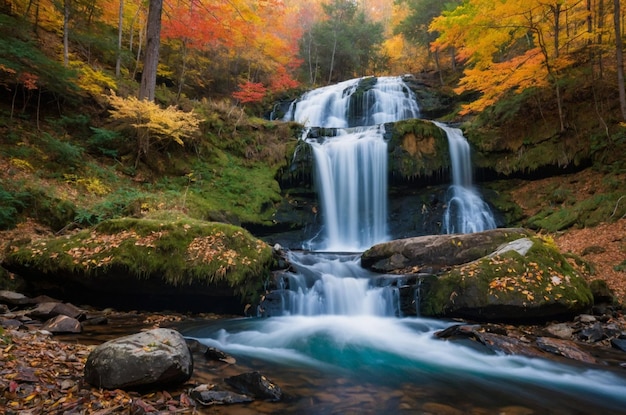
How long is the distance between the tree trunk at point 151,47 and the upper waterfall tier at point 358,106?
876 cm

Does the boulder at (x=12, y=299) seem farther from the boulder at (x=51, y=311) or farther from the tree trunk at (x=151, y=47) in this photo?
the tree trunk at (x=151, y=47)

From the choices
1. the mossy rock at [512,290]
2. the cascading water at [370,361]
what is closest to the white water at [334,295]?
the cascading water at [370,361]

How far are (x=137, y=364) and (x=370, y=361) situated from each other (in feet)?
10.3

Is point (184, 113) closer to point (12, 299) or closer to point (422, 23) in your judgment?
point (12, 299)

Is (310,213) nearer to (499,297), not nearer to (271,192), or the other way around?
(271,192)

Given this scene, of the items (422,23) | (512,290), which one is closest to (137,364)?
(512,290)

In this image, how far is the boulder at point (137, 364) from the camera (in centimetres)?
300

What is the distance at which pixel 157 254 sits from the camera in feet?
21.1

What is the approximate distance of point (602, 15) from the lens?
1141 cm

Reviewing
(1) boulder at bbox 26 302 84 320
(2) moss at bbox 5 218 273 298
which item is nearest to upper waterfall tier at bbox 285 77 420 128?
(2) moss at bbox 5 218 273 298

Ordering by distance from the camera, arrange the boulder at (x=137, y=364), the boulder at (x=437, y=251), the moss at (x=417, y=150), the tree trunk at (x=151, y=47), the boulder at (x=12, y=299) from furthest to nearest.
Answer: the moss at (x=417, y=150), the tree trunk at (x=151, y=47), the boulder at (x=437, y=251), the boulder at (x=12, y=299), the boulder at (x=137, y=364)

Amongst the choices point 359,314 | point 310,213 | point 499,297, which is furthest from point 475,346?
point 310,213

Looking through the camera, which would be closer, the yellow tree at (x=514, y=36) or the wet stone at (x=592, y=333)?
the wet stone at (x=592, y=333)

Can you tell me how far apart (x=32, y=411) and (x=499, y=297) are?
20.5 ft
